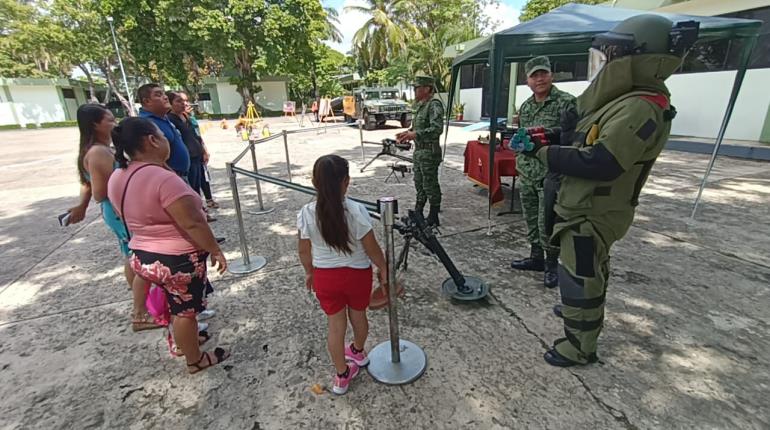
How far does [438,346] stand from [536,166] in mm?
1655

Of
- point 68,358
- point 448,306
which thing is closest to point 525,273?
point 448,306

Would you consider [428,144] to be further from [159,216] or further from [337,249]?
[159,216]

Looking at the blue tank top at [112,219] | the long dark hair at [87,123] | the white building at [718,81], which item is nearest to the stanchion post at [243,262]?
the blue tank top at [112,219]

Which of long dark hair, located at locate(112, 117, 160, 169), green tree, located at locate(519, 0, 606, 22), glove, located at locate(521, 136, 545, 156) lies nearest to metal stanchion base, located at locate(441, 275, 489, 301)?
glove, located at locate(521, 136, 545, 156)

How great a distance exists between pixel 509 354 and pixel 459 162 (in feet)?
20.4

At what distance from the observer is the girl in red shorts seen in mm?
1562

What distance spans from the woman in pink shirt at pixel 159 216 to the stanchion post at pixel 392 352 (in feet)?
2.99

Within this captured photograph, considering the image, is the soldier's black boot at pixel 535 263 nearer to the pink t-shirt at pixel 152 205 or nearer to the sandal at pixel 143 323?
the pink t-shirt at pixel 152 205

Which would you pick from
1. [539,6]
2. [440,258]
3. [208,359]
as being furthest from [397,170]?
[539,6]

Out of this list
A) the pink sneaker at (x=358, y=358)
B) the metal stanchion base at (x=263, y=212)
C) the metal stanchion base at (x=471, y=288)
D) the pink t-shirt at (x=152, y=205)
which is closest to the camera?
the pink t-shirt at (x=152, y=205)

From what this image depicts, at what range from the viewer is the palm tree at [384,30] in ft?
83.0

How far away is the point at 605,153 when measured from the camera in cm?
158

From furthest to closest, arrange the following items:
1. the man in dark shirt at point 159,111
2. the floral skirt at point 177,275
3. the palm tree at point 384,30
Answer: the palm tree at point 384,30, the man in dark shirt at point 159,111, the floral skirt at point 177,275

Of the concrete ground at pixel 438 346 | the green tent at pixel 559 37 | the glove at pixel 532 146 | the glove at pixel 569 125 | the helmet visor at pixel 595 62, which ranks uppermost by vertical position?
the green tent at pixel 559 37
